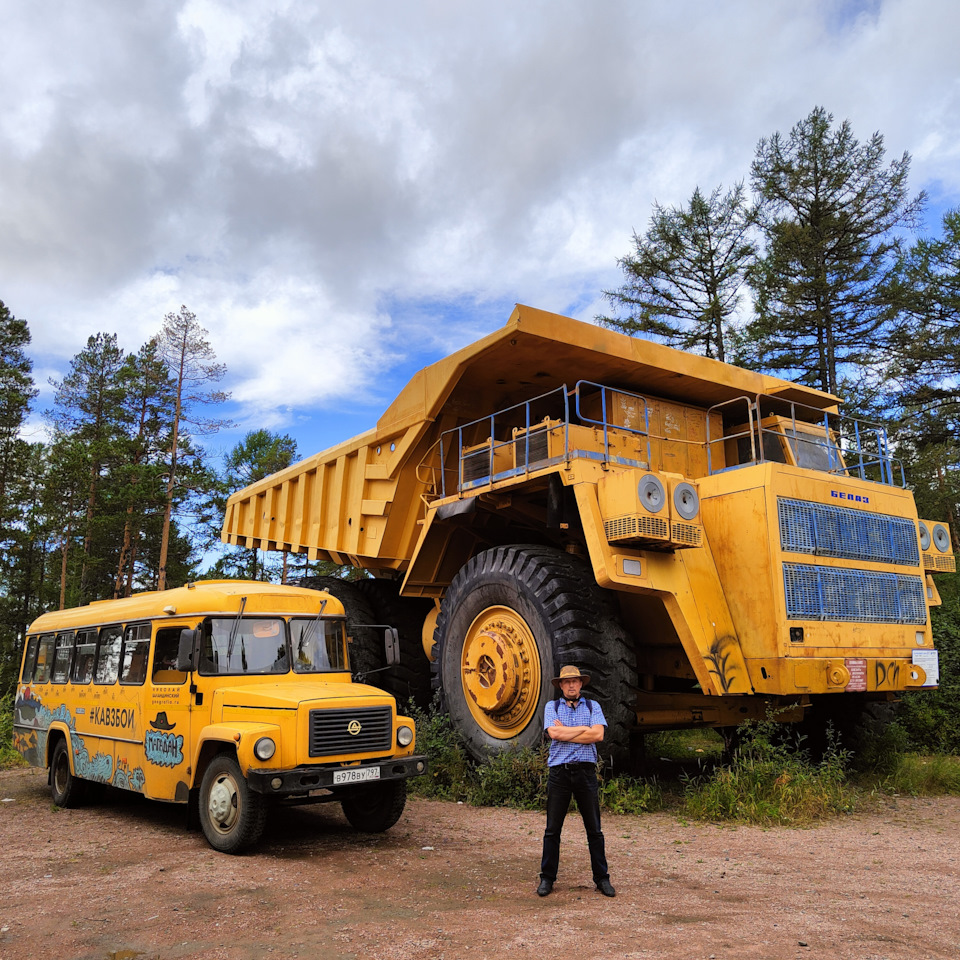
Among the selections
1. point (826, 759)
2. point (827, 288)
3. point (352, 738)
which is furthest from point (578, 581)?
point (827, 288)

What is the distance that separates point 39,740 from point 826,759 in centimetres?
882

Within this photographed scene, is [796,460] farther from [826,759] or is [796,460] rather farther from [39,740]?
[39,740]

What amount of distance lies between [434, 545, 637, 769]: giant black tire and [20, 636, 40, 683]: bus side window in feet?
16.8

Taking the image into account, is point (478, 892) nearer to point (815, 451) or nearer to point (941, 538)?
point (941, 538)

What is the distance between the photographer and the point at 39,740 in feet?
32.0

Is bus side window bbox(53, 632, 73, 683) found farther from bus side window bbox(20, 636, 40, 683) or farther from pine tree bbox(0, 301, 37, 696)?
pine tree bbox(0, 301, 37, 696)

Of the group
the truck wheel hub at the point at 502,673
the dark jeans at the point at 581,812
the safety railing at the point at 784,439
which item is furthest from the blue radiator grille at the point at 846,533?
the dark jeans at the point at 581,812

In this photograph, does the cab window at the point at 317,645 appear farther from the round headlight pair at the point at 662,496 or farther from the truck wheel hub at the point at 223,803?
the round headlight pair at the point at 662,496

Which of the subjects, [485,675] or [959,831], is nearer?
[959,831]

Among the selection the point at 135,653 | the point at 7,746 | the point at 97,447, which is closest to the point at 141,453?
the point at 97,447

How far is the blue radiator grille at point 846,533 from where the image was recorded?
26.3ft

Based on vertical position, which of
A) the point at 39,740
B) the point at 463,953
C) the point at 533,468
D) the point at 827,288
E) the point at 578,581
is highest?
the point at 827,288

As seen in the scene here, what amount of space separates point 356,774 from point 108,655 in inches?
137

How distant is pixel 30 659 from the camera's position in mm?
10539
